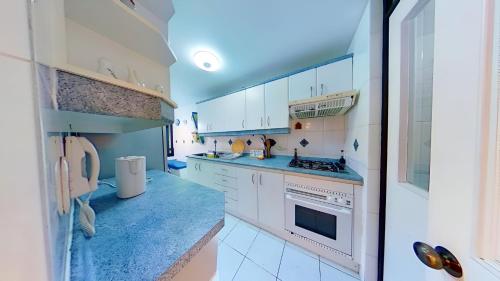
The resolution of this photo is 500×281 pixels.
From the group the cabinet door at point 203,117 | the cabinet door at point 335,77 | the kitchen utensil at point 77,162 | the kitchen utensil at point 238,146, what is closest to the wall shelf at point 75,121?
the kitchen utensil at point 77,162

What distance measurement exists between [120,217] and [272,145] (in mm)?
1913

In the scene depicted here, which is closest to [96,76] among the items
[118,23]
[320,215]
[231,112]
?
[118,23]

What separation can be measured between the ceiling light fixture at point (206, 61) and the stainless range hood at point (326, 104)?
1.19m

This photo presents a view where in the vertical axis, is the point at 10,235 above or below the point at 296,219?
above

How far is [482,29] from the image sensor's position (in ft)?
1.07

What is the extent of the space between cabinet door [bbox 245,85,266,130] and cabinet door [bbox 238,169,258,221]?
2.09 feet

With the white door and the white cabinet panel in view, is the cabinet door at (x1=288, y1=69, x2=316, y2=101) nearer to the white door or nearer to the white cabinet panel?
the white door

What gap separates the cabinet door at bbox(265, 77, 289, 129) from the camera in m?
1.81

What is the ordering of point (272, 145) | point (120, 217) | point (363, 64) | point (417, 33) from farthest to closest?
1. point (272, 145)
2. point (363, 64)
3. point (417, 33)
4. point (120, 217)

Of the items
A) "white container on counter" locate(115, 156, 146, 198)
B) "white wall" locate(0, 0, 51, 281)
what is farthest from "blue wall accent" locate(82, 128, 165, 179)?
"white wall" locate(0, 0, 51, 281)

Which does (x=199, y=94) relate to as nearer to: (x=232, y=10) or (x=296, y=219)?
(x=232, y=10)

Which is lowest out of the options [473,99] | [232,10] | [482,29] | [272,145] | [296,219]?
[296,219]

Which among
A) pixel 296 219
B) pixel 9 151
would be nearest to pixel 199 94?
pixel 296 219

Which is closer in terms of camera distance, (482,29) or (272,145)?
(482,29)
